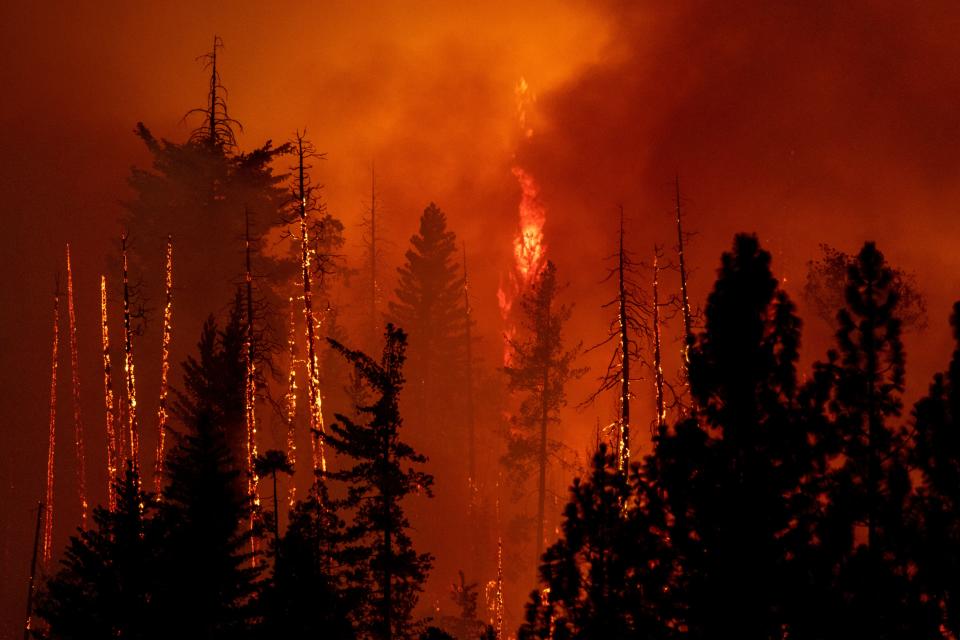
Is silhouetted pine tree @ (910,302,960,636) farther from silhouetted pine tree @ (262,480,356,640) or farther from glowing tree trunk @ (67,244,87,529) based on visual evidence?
glowing tree trunk @ (67,244,87,529)

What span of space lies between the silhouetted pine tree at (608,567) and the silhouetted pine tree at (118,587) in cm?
732

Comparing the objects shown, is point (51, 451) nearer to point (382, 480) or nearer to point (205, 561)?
point (382, 480)

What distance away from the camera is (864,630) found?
35.0ft

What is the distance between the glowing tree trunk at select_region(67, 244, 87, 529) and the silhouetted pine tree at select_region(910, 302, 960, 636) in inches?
1521

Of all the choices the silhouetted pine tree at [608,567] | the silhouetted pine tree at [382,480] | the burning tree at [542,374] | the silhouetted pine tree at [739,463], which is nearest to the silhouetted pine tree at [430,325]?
the burning tree at [542,374]

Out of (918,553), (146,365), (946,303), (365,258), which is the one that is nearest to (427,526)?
(146,365)

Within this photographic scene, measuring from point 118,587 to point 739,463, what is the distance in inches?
465

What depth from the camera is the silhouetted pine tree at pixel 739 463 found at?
10586 mm

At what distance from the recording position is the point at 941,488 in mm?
12836

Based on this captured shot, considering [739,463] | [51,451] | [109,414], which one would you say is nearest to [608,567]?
[739,463]

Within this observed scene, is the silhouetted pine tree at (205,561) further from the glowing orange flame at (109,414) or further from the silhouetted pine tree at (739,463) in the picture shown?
the glowing orange flame at (109,414)

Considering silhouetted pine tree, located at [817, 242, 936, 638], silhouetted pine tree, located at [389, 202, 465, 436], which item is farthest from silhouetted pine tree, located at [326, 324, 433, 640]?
silhouetted pine tree, located at [389, 202, 465, 436]

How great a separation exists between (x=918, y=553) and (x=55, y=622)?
15.7m

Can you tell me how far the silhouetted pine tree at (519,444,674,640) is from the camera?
11383 mm
